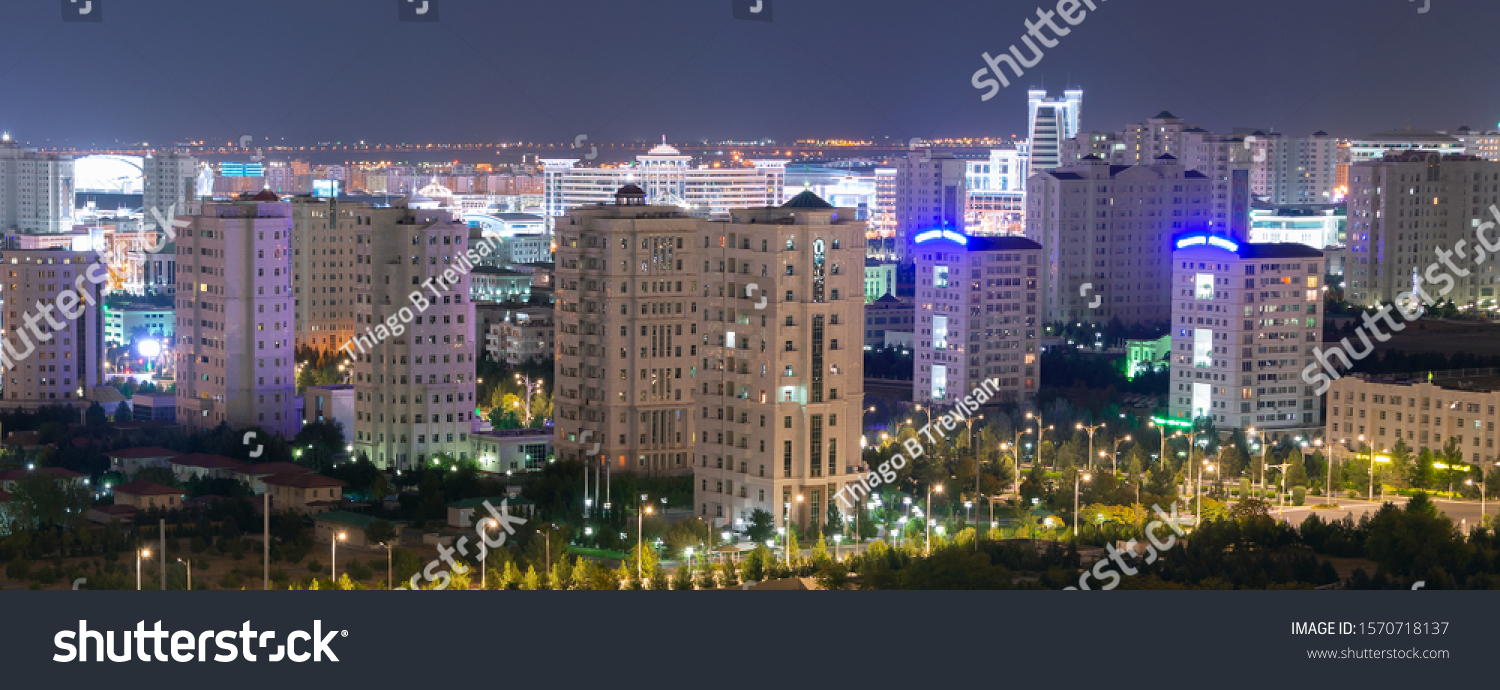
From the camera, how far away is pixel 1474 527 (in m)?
19.9

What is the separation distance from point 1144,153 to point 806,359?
34.8 meters

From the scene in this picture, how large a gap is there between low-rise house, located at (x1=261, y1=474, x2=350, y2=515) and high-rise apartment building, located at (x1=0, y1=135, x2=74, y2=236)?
39.3m

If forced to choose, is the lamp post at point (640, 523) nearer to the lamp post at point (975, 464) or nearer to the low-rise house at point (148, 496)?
the lamp post at point (975, 464)

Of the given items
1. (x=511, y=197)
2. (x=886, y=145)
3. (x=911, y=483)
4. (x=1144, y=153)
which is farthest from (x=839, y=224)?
(x=511, y=197)

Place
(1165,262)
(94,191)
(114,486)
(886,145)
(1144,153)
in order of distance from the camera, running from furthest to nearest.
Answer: (94,191) < (886,145) < (1144,153) < (1165,262) < (114,486)

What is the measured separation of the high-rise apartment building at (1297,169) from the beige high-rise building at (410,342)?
4607cm

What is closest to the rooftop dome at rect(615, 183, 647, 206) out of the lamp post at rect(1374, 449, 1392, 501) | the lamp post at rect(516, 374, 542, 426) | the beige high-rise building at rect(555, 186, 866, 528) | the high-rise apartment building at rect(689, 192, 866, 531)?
the beige high-rise building at rect(555, 186, 866, 528)

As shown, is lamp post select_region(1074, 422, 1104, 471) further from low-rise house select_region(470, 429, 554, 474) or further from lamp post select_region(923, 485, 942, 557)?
low-rise house select_region(470, 429, 554, 474)

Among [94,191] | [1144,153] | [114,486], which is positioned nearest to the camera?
[114,486]

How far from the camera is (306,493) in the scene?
72.8 feet

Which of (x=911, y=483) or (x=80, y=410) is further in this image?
(x=80, y=410)

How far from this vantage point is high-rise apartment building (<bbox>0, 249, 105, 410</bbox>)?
30.2 m

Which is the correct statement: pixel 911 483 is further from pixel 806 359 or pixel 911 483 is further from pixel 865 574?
pixel 865 574

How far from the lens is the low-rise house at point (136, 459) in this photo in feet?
79.8
